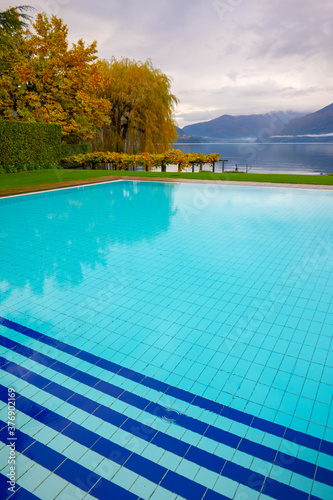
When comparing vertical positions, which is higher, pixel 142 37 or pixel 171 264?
pixel 142 37

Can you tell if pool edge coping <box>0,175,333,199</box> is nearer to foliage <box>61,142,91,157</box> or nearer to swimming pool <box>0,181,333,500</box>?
swimming pool <box>0,181,333,500</box>

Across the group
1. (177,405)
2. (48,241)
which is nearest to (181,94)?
(48,241)

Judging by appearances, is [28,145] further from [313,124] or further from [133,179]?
[313,124]

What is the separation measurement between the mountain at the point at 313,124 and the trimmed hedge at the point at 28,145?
2944 inches

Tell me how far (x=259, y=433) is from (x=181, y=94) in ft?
71.7

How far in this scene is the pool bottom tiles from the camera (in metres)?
1.97

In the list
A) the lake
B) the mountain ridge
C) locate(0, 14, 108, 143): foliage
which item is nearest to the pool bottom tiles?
locate(0, 14, 108, 143): foliage

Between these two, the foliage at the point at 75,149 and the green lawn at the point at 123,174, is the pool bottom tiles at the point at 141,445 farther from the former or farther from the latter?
the foliage at the point at 75,149

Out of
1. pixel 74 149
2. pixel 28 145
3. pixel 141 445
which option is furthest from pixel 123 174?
pixel 141 445

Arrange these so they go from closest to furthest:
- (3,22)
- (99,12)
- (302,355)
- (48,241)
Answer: (302,355)
(48,241)
(99,12)
(3,22)

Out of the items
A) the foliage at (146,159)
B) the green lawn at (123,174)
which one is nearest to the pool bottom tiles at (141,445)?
the green lawn at (123,174)

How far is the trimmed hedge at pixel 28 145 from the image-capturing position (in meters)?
14.0

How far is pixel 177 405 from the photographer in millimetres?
2584

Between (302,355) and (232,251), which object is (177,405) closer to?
(302,355)
